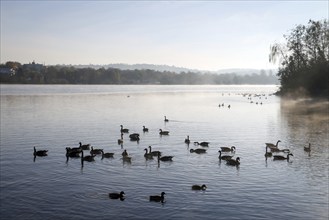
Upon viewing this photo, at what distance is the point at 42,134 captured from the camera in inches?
1858

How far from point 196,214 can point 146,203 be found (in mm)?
3118

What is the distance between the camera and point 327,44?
10656 centimetres

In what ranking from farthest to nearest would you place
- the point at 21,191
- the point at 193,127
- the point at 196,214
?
the point at 193,127 < the point at 21,191 < the point at 196,214

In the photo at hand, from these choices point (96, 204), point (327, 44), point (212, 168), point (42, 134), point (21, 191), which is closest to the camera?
point (96, 204)

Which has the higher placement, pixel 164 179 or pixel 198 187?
pixel 198 187

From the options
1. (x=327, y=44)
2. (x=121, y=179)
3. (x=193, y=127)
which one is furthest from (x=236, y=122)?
(x=327, y=44)

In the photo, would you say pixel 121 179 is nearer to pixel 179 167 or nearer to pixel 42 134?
pixel 179 167

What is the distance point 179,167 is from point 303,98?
307 ft

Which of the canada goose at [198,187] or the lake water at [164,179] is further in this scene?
the canada goose at [198,187]

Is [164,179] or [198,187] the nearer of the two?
[198,187]

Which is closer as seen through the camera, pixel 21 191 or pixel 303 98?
pixel 21 191

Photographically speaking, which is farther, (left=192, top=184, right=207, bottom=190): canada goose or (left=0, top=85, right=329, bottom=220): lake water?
(left=192, top=184, right=207, bottom=190): canada goose

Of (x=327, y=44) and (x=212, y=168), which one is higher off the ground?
(x=327, y=44)

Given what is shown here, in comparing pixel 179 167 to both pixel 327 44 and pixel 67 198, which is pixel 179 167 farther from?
pixel 327 44
